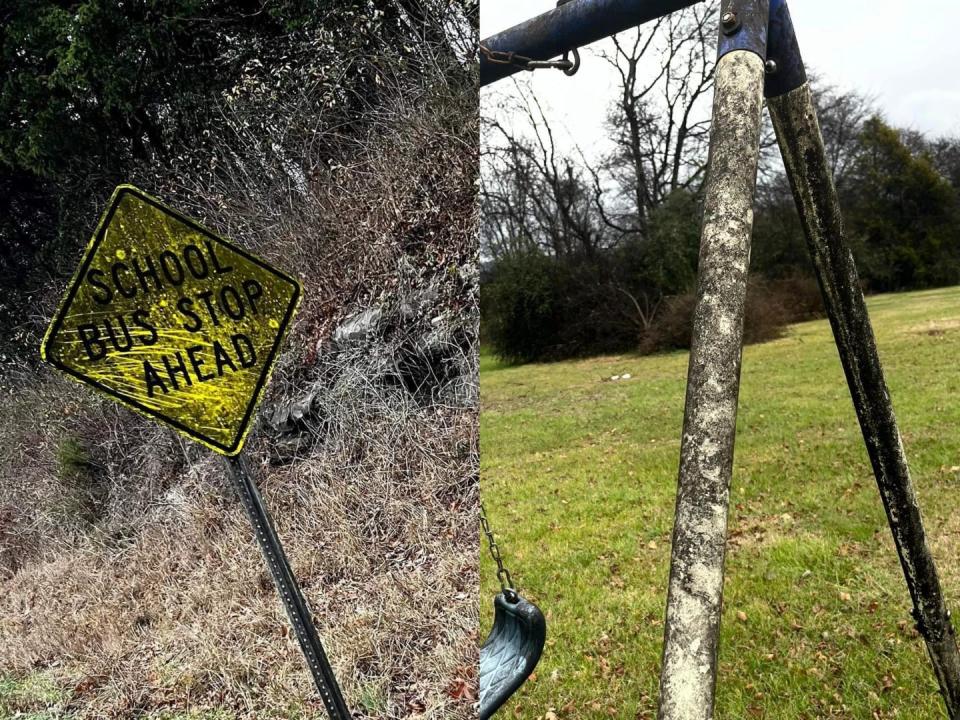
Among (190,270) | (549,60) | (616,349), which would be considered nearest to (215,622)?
(190,270)

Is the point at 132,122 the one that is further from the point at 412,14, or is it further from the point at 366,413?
the point at 366,413

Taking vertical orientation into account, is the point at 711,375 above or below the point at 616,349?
above

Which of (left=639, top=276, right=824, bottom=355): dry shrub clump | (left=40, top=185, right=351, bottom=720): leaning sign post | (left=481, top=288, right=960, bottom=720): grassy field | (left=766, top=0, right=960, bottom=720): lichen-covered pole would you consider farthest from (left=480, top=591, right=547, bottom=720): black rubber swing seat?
(left=639, top=276, right=824, bottom=355): dry shrub clump

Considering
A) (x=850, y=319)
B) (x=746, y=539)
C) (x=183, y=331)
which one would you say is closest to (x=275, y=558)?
(x=183, y=331)

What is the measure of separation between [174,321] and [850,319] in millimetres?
724

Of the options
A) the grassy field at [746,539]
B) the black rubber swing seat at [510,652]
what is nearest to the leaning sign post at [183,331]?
the black rubber swing seat at [510,652]

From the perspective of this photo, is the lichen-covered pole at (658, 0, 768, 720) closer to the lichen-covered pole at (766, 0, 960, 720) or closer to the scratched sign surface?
the lichen-covered pole at (766, 0, 960, 720)

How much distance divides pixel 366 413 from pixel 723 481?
2.71 ft

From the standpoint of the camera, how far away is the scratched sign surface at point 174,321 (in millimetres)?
615

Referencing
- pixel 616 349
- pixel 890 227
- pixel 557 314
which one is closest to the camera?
pixel 557 314

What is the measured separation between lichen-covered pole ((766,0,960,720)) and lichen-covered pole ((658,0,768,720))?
0.32 meters

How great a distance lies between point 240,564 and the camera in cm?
119

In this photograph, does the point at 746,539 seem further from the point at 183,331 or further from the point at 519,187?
the point at 183,331

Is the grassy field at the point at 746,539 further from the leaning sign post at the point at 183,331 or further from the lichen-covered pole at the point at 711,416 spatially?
the lichen-covered pole at the point at 711,416
